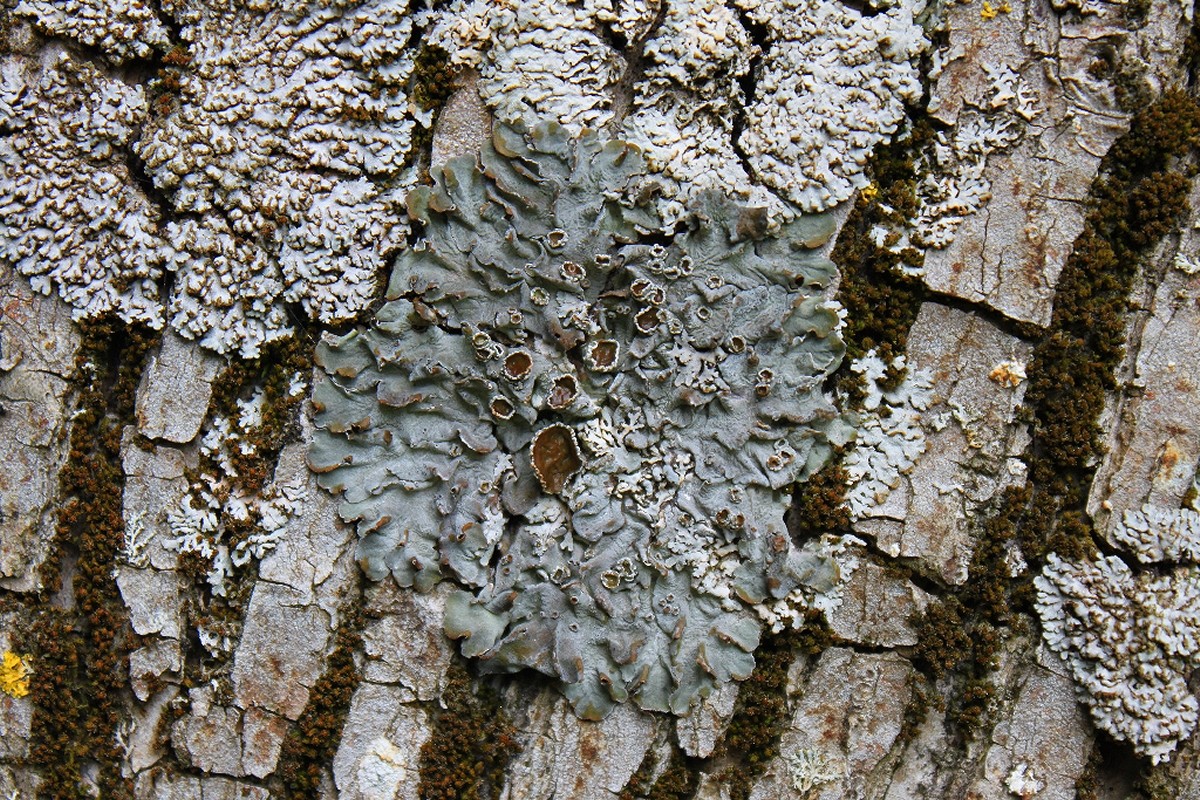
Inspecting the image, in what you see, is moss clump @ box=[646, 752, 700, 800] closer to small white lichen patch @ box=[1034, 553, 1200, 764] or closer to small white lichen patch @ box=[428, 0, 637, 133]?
small white lichen patch @ box=[1034, 553, 1200, 764]

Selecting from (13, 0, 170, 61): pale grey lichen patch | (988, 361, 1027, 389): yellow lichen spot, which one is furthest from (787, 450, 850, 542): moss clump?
(13, 0, 170, 61): pale grey lichen patch

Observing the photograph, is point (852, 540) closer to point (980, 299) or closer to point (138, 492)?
point (980, 299)

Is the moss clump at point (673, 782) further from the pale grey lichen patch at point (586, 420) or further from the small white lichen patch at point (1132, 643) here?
the small white lichen patch at point (1132, 643)

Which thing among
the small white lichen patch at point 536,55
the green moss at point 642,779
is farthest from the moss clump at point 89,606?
the green moss at point 642,779

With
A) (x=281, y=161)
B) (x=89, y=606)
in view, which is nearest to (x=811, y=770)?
(x=89, y=606)

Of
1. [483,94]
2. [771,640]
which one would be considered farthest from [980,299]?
[483,94]

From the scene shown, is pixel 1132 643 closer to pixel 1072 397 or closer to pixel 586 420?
pixel 1072 397
